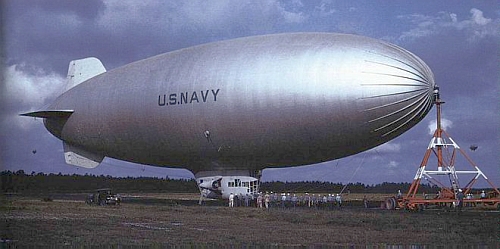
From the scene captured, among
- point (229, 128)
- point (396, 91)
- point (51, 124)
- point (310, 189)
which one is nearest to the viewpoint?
point (396, 91)

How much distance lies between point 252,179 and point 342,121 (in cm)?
582

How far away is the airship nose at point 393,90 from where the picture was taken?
18.3 m

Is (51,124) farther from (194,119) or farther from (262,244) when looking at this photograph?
(262,244)

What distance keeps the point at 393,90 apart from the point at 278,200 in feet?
26.9

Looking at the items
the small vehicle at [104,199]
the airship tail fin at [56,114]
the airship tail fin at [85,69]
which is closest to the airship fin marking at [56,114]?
the airship tail fin at [56,114]

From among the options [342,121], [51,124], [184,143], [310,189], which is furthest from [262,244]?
[310,189]

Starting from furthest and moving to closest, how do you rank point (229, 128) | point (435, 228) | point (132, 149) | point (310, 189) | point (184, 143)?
point (310, 189) < point (132, 149) < point (184, 143) < point (229, 128) < point (435, 228)

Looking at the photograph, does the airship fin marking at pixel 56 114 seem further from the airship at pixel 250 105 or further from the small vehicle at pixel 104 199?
the small vehicle at pixel 104 199

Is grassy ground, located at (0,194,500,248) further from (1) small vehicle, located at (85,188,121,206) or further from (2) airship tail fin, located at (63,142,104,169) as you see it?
(2) airship tail fin, located at (63,142,104,169)

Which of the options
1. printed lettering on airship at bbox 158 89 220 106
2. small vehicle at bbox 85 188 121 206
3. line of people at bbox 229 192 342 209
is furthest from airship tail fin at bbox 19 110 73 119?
line of people at bbox 229 192 342 209

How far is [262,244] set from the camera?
9.50 metres

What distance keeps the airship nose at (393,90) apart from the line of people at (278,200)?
568 cm

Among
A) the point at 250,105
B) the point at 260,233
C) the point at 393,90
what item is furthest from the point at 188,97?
the point at 260,233

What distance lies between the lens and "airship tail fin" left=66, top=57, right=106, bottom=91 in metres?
28.0
